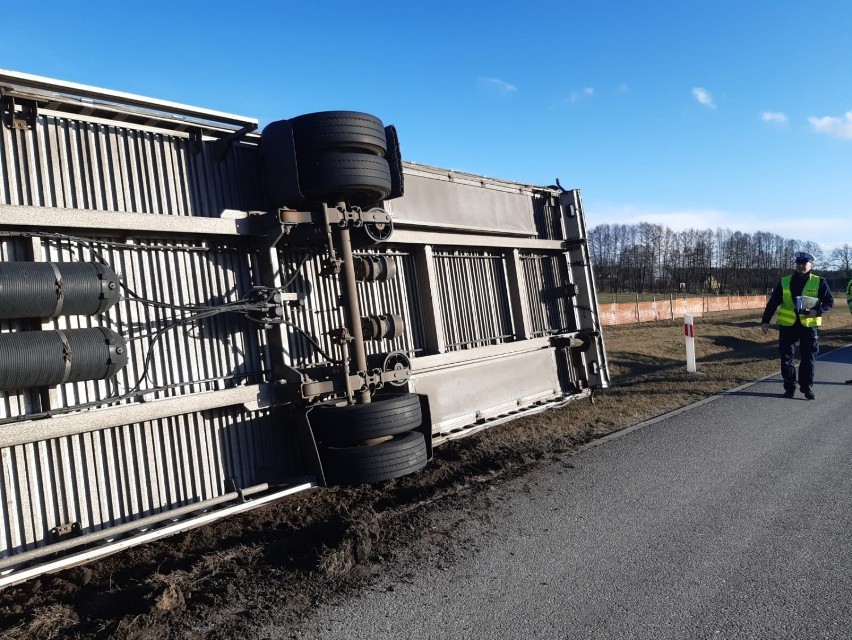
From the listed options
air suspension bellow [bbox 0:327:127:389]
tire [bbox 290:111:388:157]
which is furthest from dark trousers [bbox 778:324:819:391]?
air suspension bellow [bbox 0:327:127:389]

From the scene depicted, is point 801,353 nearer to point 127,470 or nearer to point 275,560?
point 275,560

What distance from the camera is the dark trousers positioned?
336 inches

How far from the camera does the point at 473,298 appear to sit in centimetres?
796

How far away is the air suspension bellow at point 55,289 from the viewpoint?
3.69m

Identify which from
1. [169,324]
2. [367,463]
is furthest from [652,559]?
[169,324]

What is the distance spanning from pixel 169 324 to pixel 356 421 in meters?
1.63

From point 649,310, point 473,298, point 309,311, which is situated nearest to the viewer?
point 309,311

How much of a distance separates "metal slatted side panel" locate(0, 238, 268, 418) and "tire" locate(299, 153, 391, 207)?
84cm

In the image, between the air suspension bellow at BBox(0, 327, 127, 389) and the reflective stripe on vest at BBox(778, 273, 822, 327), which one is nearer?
the air suspension bellow at BBox(0, 327, 127, 389)

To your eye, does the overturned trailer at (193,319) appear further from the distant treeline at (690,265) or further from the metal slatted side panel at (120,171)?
the distant treeline at (690,265)

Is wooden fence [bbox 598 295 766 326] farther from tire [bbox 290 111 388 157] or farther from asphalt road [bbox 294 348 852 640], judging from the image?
tire [bbox 290 111 388 157]

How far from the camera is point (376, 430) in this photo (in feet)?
16.5

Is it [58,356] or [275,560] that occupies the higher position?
[58,356]

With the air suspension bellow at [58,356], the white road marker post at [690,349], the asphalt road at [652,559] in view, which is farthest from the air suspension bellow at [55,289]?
the white road marker post at [690,349]
